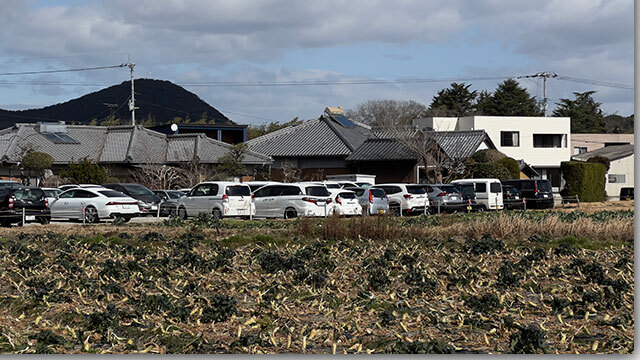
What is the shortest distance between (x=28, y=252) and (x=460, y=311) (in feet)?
28.9

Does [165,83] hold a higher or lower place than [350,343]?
higher

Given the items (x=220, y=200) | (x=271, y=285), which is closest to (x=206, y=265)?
(x=271, y=285)

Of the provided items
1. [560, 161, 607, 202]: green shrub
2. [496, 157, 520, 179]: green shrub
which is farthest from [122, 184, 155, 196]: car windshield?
[560, 161, 607, 202]: green shrub

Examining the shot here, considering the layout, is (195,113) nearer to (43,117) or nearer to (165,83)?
(165,83)

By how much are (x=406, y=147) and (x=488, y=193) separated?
1688cm

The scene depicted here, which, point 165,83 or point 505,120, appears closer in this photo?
point 505,120

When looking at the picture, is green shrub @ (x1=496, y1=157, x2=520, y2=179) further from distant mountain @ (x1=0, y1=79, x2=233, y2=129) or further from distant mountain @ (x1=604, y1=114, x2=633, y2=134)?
distant mountain @ (x1=0, y1=79, x2=233, y2=129)

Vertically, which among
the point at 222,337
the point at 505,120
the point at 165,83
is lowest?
the point at 222,337

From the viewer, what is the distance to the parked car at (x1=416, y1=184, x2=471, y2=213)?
3341cm

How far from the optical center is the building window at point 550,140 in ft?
215

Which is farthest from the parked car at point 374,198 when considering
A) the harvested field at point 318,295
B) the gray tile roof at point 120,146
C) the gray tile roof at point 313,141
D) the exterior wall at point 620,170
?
the exterior wall at point 620,170

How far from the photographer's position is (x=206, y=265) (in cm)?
1327

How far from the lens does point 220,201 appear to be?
2841 cm

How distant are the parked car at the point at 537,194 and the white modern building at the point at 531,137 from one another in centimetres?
2486
